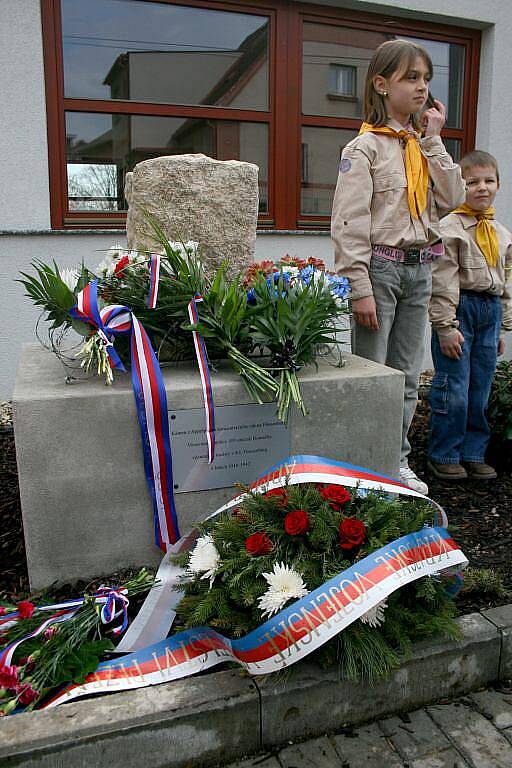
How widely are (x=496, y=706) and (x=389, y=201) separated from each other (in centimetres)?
207

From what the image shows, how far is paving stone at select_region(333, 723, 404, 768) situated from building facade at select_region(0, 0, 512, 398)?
447cm

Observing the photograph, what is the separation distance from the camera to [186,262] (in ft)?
9.21

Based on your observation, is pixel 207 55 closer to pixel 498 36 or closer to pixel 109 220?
pixel 109 220

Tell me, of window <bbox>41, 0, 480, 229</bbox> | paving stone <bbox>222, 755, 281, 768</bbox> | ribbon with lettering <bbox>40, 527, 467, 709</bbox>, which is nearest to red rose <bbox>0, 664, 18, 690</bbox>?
ribbon with lettering <bbox>40, 527, 467, 709</bbox>

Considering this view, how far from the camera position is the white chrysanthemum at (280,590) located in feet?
6.22

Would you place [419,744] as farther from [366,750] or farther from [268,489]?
[268,489]

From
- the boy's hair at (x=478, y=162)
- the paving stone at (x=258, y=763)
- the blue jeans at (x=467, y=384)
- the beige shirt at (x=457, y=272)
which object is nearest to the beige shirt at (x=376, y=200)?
the beige shirt at (x=457, y=272)

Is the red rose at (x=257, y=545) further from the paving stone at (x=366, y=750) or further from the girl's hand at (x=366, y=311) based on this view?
the girl's hand at (x=366, y=311)

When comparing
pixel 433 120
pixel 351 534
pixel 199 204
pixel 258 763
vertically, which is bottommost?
pixel 258 763

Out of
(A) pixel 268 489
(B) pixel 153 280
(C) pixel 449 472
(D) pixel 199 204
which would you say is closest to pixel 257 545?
(A) pixel 268 489

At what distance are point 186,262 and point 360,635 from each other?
5.24 ft

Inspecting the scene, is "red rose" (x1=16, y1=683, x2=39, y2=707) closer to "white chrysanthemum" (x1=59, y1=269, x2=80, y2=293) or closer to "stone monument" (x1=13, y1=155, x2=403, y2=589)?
"stone monument" (x1=13, y1=155, x2=403, y2=589)

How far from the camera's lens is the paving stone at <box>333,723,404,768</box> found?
182 cm

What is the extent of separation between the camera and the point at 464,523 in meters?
3.27
